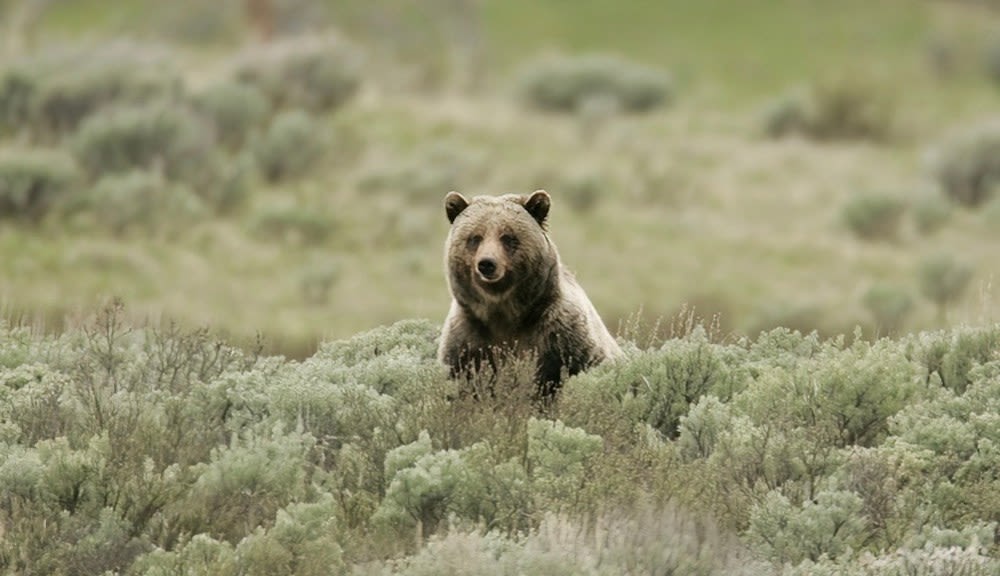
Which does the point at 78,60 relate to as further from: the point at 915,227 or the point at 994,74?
the point at 994,74

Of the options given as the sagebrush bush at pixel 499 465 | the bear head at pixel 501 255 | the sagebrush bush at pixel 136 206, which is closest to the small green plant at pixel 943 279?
the sagebrush bush at pixel 136 206

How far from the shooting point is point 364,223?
80.3 ft

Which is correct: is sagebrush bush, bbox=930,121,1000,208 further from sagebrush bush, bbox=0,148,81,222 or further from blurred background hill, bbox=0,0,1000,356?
sagebrush bush, bbox=0,148,81,222

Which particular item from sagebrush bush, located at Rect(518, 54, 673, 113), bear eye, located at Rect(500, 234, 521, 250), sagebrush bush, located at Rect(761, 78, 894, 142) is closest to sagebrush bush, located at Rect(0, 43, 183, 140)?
sagebrush bush, located at Rect(518, 54, 673, 113)

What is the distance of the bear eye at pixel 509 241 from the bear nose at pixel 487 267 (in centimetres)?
27

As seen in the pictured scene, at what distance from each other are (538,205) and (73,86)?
750 inches

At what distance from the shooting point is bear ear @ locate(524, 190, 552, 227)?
9.14 m

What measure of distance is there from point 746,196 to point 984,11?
38.2m

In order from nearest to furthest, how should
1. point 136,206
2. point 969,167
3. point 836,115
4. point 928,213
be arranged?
point 136,206 → point 928,213 → point 969,167 → point 836,115

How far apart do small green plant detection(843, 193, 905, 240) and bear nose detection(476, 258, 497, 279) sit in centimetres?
1890

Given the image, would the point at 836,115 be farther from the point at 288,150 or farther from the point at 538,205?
the point at 538,205

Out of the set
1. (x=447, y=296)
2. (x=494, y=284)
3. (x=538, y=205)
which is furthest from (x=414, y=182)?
(x=494, y=284)

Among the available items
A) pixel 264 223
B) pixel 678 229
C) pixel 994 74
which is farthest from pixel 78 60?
pixel 994 74

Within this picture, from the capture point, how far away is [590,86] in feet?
127
